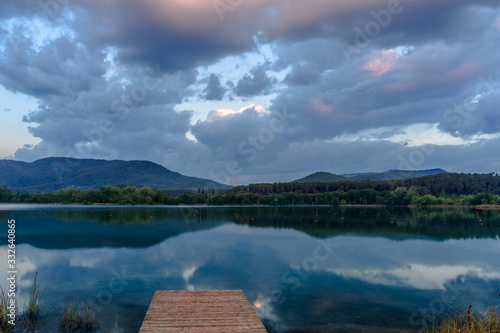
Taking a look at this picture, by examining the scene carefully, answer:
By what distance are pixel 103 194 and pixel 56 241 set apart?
13935cm

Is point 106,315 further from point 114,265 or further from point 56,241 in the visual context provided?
point 56,241

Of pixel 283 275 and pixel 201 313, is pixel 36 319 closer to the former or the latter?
pixel 201 313

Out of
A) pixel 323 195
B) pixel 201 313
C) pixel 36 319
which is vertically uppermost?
pixel 323 195

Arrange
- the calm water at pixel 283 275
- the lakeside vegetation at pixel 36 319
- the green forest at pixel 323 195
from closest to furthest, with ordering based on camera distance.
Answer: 1. the lakeside vegetation at pixel 36 319
2. the calm water at pixel 283 275
3. the green forest at pixel 323 195

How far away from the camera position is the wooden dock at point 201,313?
33.5 ft

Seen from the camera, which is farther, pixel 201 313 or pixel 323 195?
pixel 323 195

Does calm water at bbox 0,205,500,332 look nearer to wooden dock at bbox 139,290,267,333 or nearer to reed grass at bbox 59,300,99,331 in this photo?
reed grass at bbox 59,300,99,331

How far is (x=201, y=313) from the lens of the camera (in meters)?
11.5

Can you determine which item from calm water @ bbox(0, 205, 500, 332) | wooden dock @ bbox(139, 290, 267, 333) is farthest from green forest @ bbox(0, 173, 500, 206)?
wooden dock @ bbox(139, 290, 267, 333)

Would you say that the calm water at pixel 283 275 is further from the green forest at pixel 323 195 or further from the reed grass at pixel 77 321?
the green forest at pixel 323 195

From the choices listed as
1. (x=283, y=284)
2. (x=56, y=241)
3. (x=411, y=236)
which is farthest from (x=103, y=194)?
(x=283, y=284)

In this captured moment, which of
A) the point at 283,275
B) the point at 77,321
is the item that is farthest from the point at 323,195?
the point at 77,321

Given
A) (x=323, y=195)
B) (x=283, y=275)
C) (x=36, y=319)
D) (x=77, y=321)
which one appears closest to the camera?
(x=77, y=321)

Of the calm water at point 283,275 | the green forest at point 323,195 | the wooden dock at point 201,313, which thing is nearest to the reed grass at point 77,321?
the calm water at point 283,275
